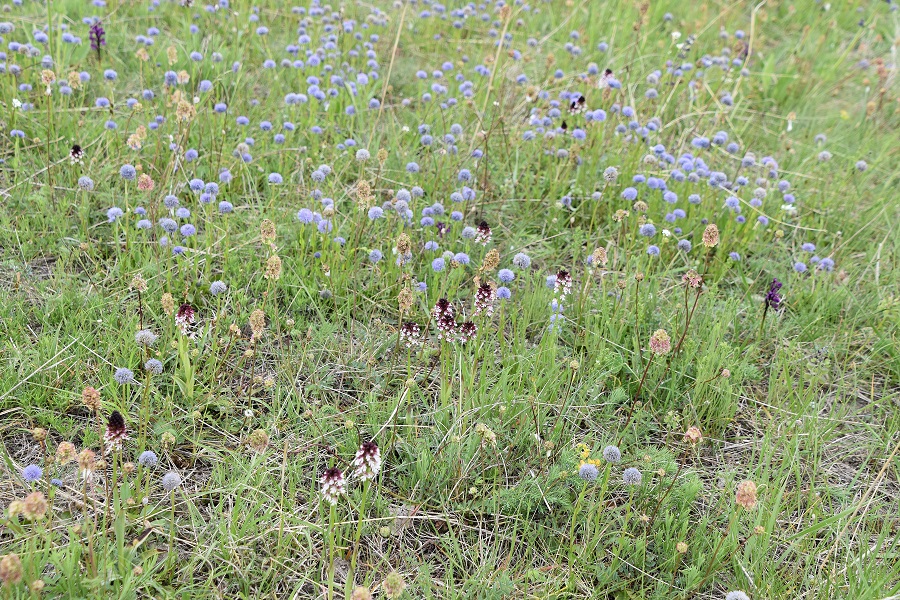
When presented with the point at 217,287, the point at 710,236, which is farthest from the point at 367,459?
the point at 710,236

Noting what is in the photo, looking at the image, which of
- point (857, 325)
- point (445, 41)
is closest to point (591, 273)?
point (857, 325)

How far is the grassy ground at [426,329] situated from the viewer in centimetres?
249

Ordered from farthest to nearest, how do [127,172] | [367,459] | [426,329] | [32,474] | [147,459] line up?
[127,172]
[426,329]
[147,459]
[32,474]
[367,459]

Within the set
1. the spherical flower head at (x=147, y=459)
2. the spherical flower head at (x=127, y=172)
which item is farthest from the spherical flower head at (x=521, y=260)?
the spherical flower head at (x=127, y=172)

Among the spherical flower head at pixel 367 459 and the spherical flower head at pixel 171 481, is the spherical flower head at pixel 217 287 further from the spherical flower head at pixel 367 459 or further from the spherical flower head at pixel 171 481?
the spherical flower head at pixel 367 459

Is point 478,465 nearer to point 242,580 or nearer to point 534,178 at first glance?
point 242,580

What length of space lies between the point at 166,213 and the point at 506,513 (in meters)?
2.19

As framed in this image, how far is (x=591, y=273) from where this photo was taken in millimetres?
3707

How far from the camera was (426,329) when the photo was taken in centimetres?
307

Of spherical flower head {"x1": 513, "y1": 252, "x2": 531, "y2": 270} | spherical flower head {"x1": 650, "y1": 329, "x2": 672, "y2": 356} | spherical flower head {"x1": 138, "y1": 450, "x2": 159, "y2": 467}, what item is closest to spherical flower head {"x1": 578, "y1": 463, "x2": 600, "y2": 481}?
spherical flower head {"x1": 650, "y1": 329, "x2": 672, "y2": 356}

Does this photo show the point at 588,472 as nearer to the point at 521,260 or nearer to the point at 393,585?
the point at 393,585

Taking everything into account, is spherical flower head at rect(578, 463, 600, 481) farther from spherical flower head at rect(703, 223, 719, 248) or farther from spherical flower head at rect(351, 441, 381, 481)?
spherical flower head at rect(703, 223, 719, 248)

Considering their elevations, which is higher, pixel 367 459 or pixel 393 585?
pixel 367 459

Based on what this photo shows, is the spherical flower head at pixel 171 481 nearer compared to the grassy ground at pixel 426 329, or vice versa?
the spherical flower head at pixel 171 481
